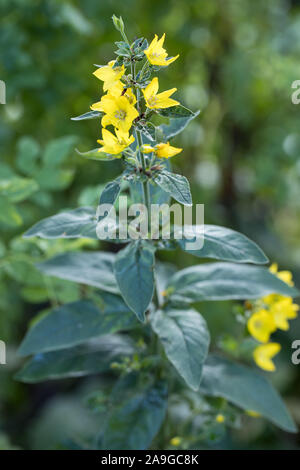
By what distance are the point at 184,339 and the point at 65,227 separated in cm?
21

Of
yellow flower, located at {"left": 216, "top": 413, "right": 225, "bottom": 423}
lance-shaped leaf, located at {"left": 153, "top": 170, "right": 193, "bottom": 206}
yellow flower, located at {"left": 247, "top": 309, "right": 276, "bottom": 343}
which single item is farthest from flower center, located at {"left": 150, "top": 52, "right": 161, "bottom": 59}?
yellow flower, located at {"left": 216, "top": 413, "right": 225, "bottom": 423}

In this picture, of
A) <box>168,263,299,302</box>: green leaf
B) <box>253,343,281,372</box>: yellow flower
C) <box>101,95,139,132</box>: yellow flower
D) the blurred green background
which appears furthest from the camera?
the blurred green background

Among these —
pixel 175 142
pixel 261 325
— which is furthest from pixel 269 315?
pixel 175 142

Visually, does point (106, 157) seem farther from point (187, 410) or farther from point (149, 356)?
point (187, 410)

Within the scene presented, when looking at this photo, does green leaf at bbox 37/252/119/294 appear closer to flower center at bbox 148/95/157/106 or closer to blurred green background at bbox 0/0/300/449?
blurred green background at bbox 0/0/300/449

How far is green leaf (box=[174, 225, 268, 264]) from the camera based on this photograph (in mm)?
549

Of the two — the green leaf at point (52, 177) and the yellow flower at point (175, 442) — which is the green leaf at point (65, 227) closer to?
the green leaf at point (52, 177)

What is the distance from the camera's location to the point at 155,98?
497mm

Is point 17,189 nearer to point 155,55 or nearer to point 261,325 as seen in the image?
point 155,55

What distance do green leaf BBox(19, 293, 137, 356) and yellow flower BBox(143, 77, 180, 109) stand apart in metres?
0.33

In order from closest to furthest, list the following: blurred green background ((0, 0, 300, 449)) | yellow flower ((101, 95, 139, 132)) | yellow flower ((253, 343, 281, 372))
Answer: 1. yellow flower ((101, 95, 139, 132))
2. yellow flower ((253, 343, 281, 372))
3. blurred green background ((0, 0, 300, 449))

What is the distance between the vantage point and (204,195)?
5.02 feet
